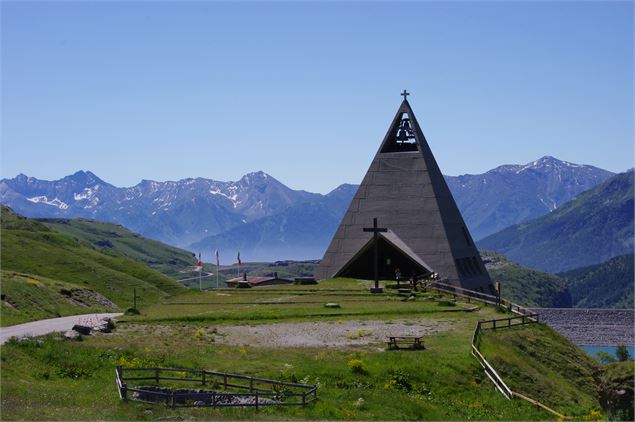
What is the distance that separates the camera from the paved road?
134 feet

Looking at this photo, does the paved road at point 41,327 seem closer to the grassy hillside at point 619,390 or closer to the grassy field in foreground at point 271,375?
the grassy field in foreground at point 271,375

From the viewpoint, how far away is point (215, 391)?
31172 millimetres

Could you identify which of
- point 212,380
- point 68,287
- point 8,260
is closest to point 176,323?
point 212,380

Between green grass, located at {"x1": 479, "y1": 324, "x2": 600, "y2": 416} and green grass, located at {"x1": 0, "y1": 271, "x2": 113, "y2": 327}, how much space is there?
27.3 meters

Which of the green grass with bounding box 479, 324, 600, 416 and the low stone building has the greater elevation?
the low stone building

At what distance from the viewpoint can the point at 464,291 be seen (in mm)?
71688

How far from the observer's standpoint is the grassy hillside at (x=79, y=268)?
12044 centimetres

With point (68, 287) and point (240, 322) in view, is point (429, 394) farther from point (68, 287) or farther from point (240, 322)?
point (68, 287)

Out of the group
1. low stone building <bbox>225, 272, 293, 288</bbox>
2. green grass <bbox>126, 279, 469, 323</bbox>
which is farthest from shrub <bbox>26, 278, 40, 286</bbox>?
low stone building <bbox>225, 272, 293, 288</bbox>

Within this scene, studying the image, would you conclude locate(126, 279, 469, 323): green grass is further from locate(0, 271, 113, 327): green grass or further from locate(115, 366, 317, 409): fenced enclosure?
locate(115, 366, 317, 409): fenced enclosure

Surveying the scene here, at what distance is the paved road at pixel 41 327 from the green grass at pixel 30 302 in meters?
1.41

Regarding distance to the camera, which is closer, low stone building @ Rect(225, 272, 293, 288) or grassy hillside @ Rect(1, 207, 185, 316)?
low stone building @ Rect(225, 272, 293, 288)

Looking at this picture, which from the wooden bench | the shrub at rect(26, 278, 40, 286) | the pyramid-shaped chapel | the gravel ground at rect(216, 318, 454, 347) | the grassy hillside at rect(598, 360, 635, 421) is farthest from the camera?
the pyramid-shaped chapel

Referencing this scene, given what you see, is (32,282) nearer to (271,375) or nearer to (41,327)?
(41,327)
